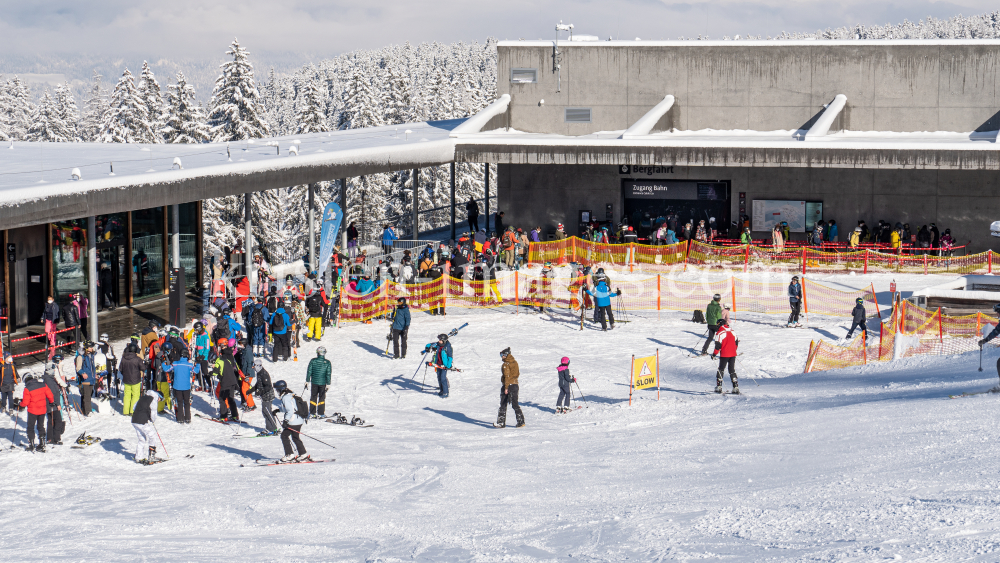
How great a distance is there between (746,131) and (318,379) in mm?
23948

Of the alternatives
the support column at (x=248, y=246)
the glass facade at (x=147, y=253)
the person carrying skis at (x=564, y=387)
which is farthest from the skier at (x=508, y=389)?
the glass facade at (x=147, y=253)

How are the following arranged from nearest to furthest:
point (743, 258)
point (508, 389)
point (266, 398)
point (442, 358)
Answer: point (266, 398) < point (508, 389) < point (442, 358) < point (743, 258)

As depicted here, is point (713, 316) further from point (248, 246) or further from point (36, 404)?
point (36, 404)

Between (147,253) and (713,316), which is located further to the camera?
(147,253)

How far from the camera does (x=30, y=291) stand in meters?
22.8

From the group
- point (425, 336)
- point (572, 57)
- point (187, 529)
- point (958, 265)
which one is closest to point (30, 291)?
point (425, 336)

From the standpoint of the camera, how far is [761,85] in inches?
1444

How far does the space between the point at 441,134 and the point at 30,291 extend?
662 inches

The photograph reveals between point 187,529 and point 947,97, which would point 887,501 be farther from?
point 947,97

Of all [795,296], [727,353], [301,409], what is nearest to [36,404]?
[301,409]

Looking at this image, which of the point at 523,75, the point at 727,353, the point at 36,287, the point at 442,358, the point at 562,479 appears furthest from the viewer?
the point at 523,75

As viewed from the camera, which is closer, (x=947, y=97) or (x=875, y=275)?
(x=875, y=275)

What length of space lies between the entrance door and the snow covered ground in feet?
21.1

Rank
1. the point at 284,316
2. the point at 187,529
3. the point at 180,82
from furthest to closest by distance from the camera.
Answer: the point at 180,82 → the point at 284,316 → the point at 187,529
